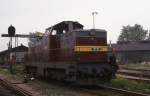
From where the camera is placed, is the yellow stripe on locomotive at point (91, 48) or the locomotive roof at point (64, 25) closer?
the yellow stripe on locomotive at point (91, 48)

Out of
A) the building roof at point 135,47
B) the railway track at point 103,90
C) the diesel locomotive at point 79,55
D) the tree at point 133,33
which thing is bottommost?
the railway track at point 103,90

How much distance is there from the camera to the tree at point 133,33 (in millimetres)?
151425

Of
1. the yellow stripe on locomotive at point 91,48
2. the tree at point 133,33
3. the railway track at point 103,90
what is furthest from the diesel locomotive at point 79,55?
the tree at point 133,33

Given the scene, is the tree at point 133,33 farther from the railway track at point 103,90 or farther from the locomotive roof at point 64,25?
the railway track at point 103,90

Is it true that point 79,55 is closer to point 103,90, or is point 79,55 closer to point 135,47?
point 103,90

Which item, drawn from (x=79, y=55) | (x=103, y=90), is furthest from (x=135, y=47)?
(x=103, y=90)

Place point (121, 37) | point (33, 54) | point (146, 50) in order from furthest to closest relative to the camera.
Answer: point (121, 37)
point (146, 50)
point (33, 54)

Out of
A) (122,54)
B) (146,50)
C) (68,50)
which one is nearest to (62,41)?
(68,50)

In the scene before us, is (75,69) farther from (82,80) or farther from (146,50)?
(146,50)

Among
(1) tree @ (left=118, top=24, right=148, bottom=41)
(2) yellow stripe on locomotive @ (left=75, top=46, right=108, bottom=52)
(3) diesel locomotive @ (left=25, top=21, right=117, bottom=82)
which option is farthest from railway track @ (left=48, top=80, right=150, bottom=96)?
(1) tree @ (left=118, top=24, right=148, bottom=41)

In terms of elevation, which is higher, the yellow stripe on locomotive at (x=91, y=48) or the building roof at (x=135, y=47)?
the building roof at (x=135, y=47)

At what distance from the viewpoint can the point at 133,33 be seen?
15250 cm

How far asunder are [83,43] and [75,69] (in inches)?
57.7

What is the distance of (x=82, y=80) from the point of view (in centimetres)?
1800
